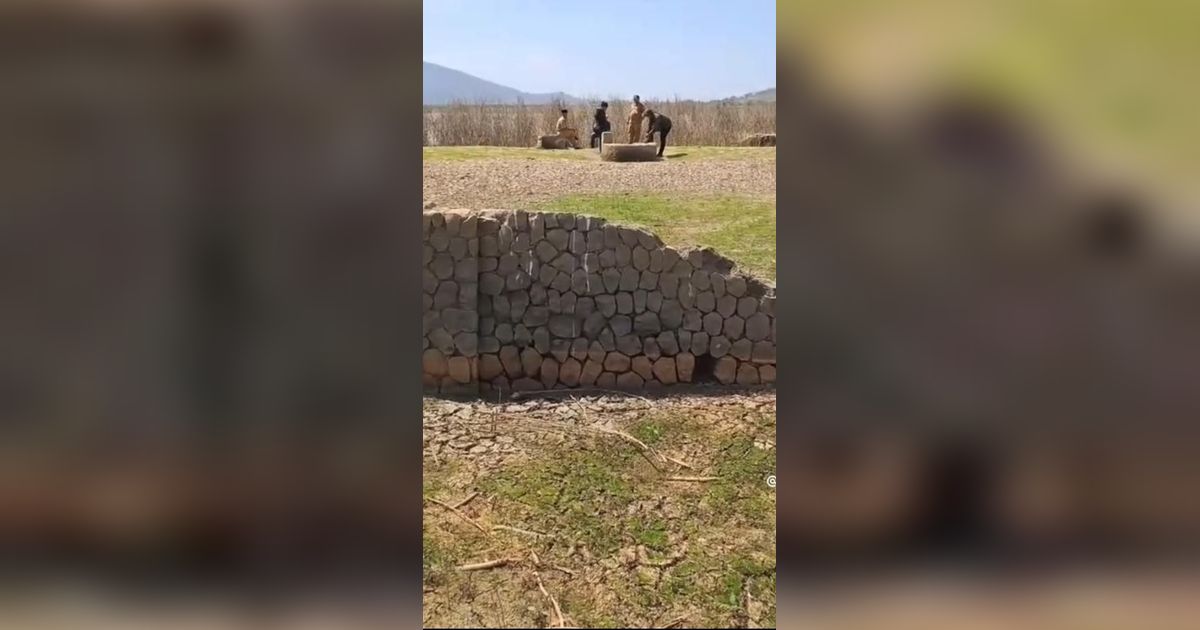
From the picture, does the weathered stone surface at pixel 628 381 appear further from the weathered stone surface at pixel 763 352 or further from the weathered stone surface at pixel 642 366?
the weathered stone surface at pixel 763 352

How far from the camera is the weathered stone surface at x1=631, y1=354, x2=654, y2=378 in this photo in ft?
15.0

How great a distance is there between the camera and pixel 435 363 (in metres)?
4.44

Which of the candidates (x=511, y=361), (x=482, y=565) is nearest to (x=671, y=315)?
(x=511, y=361)

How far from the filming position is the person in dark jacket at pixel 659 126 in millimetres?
10570

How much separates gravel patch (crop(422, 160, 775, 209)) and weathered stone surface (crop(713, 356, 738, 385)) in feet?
9.43

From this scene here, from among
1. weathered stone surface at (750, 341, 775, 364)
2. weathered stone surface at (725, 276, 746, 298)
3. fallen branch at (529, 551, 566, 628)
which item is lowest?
fallen branch at (529, 551, 566, 628)

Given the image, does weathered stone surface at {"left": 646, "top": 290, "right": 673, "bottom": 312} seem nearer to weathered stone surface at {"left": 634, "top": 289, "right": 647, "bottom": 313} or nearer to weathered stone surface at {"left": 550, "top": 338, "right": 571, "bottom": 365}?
weathered stone surface at {"left": 634, "top": 289, "right": 647, "bottom": 313}

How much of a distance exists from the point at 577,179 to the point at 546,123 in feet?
15.2

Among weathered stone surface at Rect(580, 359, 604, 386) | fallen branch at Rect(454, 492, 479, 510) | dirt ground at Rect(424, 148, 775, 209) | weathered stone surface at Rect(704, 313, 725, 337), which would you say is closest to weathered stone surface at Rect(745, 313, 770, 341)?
weathered stone surface at Rect(704, 313, 725, 337)

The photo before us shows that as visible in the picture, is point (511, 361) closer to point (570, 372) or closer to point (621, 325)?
point (570, 372)
